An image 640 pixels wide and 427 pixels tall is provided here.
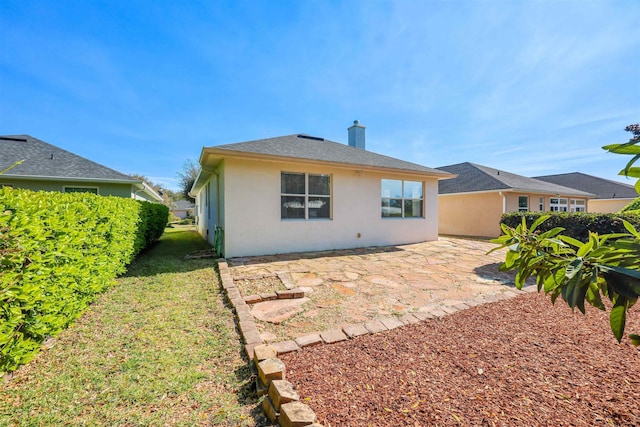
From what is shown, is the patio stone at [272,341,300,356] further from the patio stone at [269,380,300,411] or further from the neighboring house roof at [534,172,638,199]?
the neighboring house roof at [534,172,638,199]

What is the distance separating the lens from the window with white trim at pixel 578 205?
17.0 m

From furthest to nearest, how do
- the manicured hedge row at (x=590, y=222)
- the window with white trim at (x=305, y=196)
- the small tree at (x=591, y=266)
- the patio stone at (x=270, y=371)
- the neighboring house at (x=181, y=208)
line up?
the neighboring house at (x=181, y=208) → the window with white trim at (x=305, y=196) → the manicured hedge row at (x=590, y=222) → the patio stone at (x=270, y=371) → the small tree at (x=591, y=266)

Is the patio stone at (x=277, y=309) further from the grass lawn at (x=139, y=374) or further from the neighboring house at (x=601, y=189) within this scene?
the neighboring house at (x=601, y=189)

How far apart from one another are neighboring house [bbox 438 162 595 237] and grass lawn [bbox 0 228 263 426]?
12576 mm

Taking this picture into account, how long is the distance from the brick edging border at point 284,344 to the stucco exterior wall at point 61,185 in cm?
1003

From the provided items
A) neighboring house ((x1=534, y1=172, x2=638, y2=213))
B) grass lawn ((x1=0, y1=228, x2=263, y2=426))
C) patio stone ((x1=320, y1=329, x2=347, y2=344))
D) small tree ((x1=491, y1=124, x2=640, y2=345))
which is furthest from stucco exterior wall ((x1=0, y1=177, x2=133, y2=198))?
neighboring house ((x1=534, y1=172, x2=638, y2=213))

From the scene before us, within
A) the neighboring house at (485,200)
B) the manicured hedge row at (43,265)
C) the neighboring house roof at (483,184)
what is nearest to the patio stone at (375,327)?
the manicured hedge row at (43,265)

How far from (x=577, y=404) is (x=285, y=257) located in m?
5.96

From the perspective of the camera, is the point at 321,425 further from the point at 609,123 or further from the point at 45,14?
the point at 609,123

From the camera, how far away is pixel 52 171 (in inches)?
409

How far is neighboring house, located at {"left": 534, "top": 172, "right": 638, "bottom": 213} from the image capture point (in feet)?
70.6

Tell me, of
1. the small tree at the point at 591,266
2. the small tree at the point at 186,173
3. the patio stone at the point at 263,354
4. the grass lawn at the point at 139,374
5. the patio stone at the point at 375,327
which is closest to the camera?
the small tree at the point at 591,266

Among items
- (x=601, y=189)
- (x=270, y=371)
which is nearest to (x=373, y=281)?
(x=270, y=371)

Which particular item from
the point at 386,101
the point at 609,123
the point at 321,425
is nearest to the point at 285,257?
the point at 321,425
